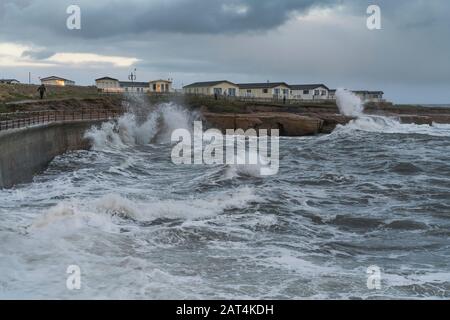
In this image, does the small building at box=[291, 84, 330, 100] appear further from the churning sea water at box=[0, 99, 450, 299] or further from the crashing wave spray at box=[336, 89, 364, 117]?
the churning sea water at box=[0, 99, 450, 299]

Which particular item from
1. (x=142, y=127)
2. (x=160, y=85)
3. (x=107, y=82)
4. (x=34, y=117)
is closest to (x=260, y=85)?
(x=160, y=85)

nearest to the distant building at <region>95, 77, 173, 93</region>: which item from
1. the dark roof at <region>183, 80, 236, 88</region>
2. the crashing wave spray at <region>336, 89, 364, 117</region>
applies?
the dark roof at <region>183, 80, 236, 88</region>

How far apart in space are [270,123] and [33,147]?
26.1 meters

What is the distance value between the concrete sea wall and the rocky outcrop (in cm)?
1698

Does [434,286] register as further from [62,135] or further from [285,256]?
[62,135]

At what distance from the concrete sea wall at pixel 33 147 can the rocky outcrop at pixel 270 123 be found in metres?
17.0

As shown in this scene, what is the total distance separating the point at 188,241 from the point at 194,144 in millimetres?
25462

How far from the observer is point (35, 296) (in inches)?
288

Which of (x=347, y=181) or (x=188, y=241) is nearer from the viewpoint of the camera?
(x=188, y=241)

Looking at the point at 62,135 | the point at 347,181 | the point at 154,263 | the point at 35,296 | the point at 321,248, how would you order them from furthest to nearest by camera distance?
the point at 62,135
the point at 347,181
the point at 321,248
the point at 154,263
the point at 35,296

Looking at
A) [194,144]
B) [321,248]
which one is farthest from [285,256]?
[194,144]

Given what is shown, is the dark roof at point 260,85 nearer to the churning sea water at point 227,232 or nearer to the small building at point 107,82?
the small building at point 107,82

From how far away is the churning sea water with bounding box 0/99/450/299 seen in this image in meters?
8.17

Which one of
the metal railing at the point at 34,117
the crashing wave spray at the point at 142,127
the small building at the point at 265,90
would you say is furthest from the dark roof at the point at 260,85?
the metal railing at the point at 34,117
